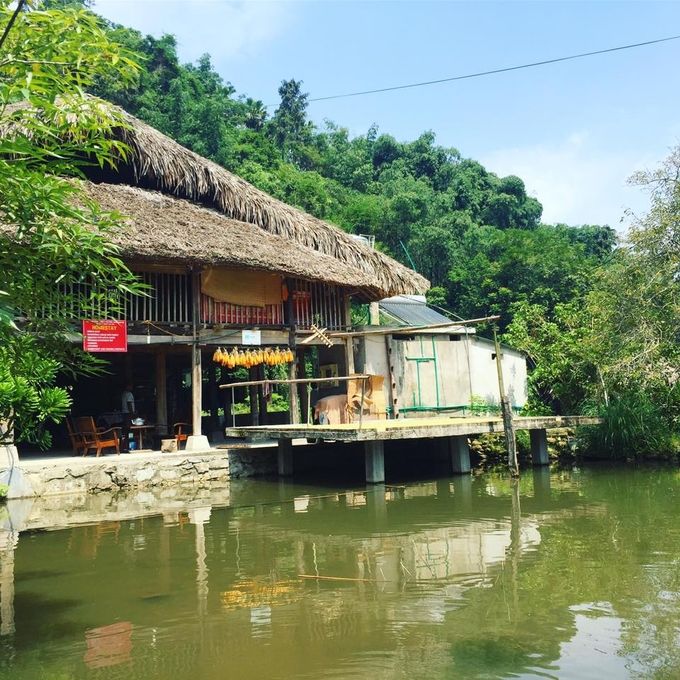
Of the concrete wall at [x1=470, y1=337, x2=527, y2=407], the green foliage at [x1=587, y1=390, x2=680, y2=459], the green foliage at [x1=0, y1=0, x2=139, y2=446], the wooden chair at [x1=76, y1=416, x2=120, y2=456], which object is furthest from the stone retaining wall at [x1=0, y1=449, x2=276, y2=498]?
the green foliage at [x1=587, y1=390, x2=680, y2=459]

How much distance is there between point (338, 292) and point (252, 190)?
3055 mm

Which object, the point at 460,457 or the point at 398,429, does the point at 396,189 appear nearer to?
the point at 460,457

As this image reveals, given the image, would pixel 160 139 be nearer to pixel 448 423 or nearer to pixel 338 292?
pixel 338 292

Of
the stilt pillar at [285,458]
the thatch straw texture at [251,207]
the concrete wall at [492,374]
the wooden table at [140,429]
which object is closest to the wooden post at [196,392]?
the wooden table at [140,429]

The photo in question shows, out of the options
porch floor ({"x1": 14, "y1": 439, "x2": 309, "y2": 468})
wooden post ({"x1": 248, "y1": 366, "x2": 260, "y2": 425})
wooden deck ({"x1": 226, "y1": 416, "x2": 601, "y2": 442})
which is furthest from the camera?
wooden post ({"x1": 248, "y1": 366, "x2": 260, "y2": 425})

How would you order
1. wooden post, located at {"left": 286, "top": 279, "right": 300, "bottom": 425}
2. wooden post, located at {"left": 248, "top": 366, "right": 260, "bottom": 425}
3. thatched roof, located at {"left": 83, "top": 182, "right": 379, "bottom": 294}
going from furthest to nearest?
wooden post, located at {"left": 248, "top": 366, "right": 260, "bottom": 425} < wooden post, located at {"left": 286, "top": 279, "right": 300, "bottom": 425} < thatched roof, located at {"left": 83, "top": 182, "right": 379, "bottom": 294}

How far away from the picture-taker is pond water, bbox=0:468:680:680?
12.7ft

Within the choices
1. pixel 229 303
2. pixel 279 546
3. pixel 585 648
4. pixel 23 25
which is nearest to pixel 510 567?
pixel 585 648

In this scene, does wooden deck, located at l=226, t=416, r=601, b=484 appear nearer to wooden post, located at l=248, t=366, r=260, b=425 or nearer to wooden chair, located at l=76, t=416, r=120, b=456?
wooden chair, located at l=76, t=416, r=120, b=456

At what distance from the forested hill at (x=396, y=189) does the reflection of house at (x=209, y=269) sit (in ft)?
40.1

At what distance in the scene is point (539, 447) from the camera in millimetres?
13125

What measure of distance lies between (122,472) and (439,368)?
7.47 m

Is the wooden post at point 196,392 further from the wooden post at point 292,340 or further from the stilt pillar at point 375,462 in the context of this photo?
the stilt pillar at point 375,462

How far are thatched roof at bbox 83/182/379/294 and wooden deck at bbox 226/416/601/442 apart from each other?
9.53 ft
